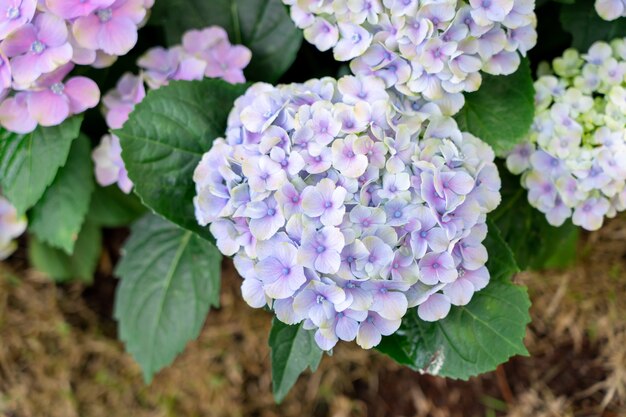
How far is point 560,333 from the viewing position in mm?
→ 2010

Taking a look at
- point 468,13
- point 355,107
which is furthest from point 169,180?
point 468,13

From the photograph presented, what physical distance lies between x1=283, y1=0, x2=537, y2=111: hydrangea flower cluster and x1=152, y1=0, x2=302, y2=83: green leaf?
0.92ft

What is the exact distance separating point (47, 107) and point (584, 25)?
44.5 inches

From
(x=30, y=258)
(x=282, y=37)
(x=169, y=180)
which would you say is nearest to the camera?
(x=169, y=180)

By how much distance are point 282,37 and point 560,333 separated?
108 centimetres

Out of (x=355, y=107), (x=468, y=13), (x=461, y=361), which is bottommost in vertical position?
(x=461, y=361)

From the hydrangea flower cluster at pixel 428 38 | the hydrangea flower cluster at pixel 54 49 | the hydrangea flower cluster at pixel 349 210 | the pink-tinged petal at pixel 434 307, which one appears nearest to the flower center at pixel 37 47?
the hydrangea flower cluster at pixel 54 49

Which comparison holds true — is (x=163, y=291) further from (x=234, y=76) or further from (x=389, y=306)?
(x=389, y=306)

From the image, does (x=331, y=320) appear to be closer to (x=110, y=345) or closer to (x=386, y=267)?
(x=386, y=267)

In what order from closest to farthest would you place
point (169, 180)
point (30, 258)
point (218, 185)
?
point (218, 185) < point (169, 180) < point (30, 258)

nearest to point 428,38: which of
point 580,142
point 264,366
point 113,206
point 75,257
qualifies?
point 580,142

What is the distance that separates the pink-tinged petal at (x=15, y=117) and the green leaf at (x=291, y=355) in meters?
0.63

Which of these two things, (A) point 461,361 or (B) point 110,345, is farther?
(B) point 110,345

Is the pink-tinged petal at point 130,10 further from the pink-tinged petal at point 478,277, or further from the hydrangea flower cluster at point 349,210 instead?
the pink-tinged petal at point 478,277
